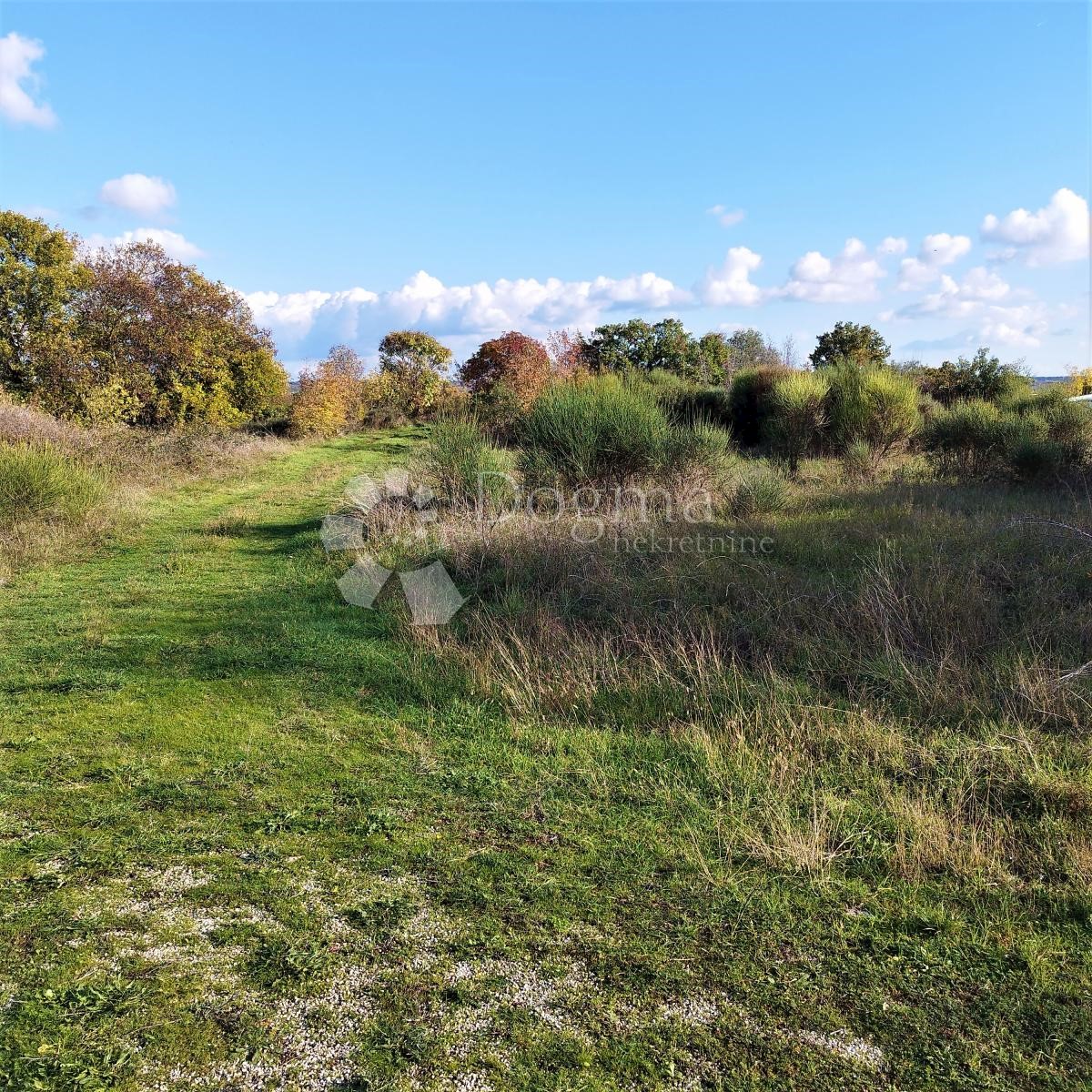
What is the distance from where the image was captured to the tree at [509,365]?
29297 millimetres

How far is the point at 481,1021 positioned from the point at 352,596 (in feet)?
19.1

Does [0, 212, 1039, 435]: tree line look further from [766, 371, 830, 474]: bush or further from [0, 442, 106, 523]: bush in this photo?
[0, 442, 106, 523]: bush

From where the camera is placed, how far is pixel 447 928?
8.97 feet

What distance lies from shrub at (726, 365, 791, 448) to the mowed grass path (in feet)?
55.9

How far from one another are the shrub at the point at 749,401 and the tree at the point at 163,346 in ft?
48.8

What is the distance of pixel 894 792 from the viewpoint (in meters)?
3.67

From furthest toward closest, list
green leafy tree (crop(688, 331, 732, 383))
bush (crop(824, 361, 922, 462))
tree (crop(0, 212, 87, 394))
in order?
green leafy tree (crop(688, 331, 732, 383)) < tree (crop(0, 212, 87, 394)) < bush (crop(824, 361, 922, 462))

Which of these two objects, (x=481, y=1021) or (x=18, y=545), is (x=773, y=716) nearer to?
(x=481, y=1021)

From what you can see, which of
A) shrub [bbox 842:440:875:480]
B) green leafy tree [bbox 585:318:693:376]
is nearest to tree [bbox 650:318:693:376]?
green leafy tree [bbox 585:318:693:376]

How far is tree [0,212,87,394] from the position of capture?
18.4 m

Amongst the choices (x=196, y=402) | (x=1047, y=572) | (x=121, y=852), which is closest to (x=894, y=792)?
(x=121, y=852)

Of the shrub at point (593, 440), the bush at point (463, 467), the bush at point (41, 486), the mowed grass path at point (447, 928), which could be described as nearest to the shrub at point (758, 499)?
the shrub at point (593, 440)

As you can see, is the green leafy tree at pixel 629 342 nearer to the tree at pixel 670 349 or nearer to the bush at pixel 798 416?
the tree at pixel 670 349

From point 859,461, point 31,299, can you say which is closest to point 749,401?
point 859,461
